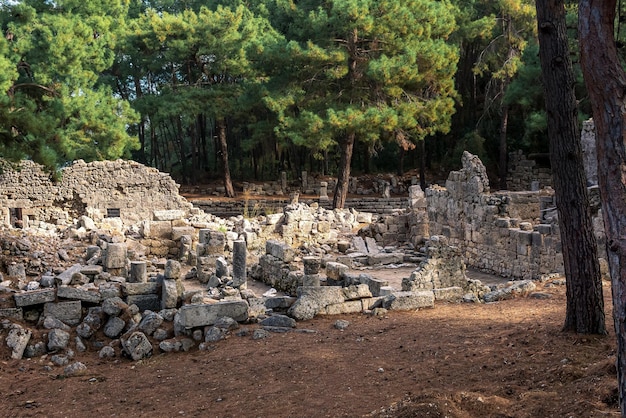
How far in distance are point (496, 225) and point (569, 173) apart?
966 cm

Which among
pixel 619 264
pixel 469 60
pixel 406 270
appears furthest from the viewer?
pixel 469 60

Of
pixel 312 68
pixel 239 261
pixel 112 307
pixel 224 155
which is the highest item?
Result: pixel 312 68

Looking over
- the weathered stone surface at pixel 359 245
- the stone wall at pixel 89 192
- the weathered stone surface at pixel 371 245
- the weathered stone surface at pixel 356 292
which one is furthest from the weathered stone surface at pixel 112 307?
the stone wall at pixel 89 192

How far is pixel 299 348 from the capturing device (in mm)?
8195

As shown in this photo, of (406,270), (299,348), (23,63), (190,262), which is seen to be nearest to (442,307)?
(299,348)

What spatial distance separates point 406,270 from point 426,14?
46.2 feet

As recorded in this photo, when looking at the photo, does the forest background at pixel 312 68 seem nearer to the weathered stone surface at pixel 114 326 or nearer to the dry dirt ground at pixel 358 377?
the weathered stone surface at pixel 114 326

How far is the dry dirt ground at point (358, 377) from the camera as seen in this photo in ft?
19.1

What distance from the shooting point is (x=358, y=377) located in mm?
7020

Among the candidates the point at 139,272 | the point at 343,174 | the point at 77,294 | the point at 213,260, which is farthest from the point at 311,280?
the point at 343,174

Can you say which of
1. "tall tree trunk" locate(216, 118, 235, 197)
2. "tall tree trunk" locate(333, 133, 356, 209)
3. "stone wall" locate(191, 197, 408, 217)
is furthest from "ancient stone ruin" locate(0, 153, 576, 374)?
"tall tree trunk" locate(216, 118, 235, 197)

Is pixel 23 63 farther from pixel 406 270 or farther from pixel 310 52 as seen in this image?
pixel 406 270

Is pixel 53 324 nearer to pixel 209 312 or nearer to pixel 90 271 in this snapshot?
pixel 209 312

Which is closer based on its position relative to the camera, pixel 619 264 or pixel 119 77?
pixel 619 264
